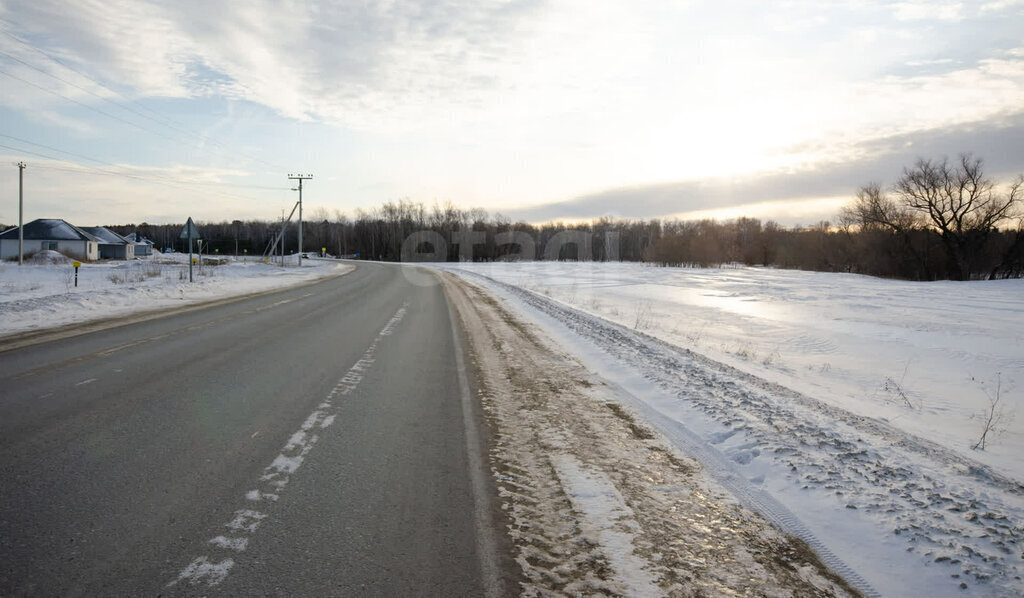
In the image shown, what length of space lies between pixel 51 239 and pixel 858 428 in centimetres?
7481

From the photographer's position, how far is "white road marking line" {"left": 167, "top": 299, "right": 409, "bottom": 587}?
2451mm

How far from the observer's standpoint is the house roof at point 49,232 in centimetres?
5541

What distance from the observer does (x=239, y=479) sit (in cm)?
346

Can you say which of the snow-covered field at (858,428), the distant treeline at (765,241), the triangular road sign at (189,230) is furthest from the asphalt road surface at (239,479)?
the distant treeline at (765,241)

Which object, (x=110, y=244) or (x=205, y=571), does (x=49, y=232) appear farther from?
(x=205, y=571)

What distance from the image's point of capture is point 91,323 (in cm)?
1040

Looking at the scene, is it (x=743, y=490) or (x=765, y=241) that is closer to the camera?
(x=743, y=490)

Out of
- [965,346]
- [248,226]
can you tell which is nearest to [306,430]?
[965,346]

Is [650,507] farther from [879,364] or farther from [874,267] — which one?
[874,267]

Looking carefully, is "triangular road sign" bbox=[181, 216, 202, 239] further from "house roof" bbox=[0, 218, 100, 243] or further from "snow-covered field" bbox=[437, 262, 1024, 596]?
"house roof" bbox=[0, 218, 100, 243]

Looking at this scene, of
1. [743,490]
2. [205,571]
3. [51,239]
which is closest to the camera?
[205,571]

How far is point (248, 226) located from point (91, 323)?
185075mm

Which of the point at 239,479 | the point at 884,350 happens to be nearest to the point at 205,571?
the point at 239,479

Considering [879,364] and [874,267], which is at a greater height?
[874,267]
